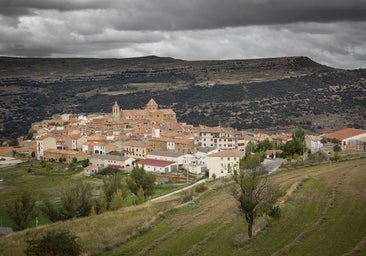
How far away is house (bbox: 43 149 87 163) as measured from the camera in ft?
310

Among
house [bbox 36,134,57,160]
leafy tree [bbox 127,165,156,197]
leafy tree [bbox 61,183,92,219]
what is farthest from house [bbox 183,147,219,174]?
house [bbox 36,134,57,160]

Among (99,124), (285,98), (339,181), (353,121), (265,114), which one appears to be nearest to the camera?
(339,181)

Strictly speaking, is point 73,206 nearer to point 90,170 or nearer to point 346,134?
point 90,170

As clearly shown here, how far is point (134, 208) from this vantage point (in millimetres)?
45500

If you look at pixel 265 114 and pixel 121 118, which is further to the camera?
pixel 265 114

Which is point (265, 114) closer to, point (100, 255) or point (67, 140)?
point (67, 140)

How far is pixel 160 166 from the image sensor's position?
8044 cm

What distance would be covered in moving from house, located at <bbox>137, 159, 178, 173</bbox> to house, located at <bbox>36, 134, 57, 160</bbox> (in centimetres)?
2587

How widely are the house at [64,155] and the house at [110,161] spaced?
16.8 ft

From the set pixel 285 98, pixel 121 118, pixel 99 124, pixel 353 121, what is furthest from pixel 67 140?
pixel 285 98

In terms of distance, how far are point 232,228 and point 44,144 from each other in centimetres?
7584

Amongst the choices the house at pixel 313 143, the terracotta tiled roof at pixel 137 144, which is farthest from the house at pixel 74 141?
the house at pixel 313 143

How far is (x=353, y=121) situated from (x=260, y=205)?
134 meters

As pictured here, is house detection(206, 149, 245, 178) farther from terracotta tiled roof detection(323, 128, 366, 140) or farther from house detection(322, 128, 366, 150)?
terracotta tiled roof detection(323, 128, 366, 140)
